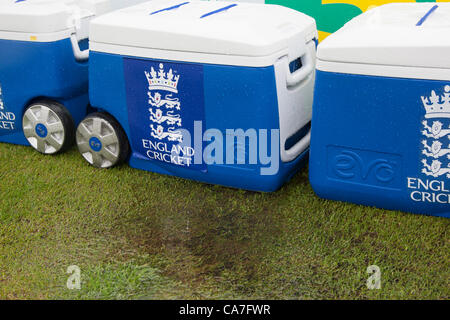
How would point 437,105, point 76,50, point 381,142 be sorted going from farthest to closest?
point 76,50, point 381,142, point 437,105

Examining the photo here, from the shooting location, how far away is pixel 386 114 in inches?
62.5

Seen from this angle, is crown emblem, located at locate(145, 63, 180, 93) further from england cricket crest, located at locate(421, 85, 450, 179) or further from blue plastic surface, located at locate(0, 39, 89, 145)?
england cricket crest, located at locate(421, 85, 450, 179)

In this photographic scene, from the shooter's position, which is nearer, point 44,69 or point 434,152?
point 434,152

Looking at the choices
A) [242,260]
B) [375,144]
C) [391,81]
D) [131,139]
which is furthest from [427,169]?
[131,139]

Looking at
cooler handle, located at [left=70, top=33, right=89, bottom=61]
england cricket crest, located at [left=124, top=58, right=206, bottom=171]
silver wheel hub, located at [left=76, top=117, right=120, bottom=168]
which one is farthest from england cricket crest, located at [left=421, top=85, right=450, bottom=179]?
cooler handle, located at [left=70, top=33, right=89, bottom=61]

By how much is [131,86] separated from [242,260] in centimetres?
76

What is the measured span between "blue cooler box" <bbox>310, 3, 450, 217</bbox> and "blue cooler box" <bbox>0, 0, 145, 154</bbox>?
1037 mm

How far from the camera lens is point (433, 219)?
5.47 ft

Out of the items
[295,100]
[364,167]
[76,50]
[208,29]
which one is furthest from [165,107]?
[364,167]

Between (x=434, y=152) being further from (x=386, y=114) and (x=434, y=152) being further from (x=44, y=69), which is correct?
(x=44, y=69)

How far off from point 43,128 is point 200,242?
929 mm

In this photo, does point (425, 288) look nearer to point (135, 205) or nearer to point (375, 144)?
point (375, 144)

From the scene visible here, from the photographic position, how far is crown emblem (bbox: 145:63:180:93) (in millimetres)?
1816

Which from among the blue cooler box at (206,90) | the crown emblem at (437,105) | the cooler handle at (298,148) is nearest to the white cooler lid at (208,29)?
the blue cooler box at (206,90)
